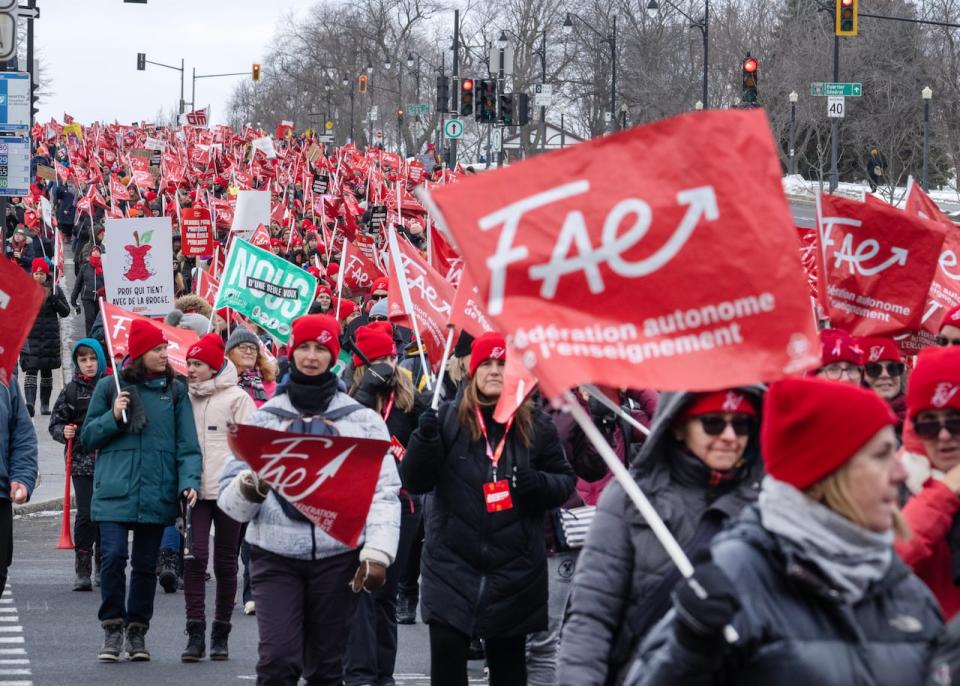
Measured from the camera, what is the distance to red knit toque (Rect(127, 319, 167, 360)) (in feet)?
29.0

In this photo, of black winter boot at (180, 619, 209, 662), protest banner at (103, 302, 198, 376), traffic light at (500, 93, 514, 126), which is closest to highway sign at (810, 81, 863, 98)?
traffic light at (500, 93, 514, 126)

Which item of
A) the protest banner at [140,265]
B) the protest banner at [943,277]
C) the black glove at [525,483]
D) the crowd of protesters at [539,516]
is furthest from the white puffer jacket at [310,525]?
the protest banner at [140,265]

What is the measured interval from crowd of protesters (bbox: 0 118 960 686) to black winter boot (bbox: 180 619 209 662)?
0.01 m

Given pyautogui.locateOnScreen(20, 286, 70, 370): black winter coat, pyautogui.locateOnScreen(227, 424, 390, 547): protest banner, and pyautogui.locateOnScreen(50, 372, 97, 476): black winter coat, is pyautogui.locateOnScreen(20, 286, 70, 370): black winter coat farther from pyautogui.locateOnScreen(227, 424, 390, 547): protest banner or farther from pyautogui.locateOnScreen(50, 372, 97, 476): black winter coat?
pyautogui.locateOnScreen(227, 424, 390, 547): protest banner

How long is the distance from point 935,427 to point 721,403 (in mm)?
520

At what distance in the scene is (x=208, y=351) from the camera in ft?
31.0

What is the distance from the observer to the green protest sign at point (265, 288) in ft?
42.8

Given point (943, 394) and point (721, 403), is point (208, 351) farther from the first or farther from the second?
point (943, 394)

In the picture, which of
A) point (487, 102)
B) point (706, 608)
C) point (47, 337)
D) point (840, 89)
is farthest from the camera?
point (487, 102)

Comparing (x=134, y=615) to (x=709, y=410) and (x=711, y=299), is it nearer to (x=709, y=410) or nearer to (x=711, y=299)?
(x=709, y=410)

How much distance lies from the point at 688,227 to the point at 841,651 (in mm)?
1026

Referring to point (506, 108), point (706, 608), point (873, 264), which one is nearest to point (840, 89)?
point (506, 108)

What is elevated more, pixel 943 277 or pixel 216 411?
pixel 943 277

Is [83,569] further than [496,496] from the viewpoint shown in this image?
Yes
